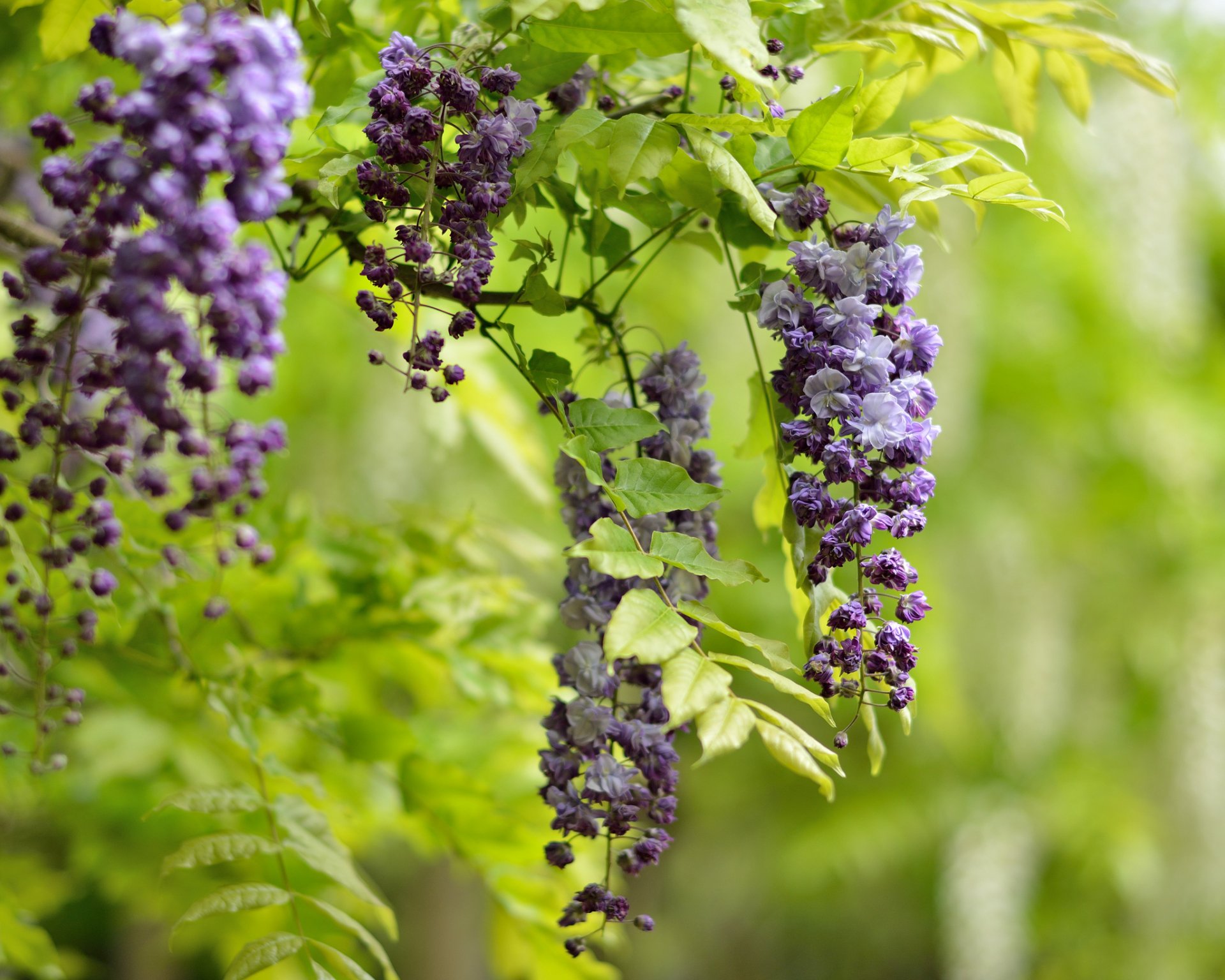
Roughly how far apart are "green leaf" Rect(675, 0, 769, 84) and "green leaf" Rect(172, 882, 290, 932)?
57 cm

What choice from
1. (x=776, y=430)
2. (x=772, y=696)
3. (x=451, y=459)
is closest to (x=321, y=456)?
(x=451, y=459)

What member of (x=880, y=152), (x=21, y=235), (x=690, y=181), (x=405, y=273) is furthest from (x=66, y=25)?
(x=880, y=152)

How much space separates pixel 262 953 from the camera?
2.18 feet

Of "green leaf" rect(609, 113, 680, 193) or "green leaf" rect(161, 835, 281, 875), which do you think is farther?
"green leaf" rect(161, 835, 281, 875)

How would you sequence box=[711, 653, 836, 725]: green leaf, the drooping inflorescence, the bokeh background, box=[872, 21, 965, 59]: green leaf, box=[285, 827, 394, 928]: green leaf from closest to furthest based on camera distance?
the drooping inflorescence → box=[711, 653, 836, 725]: green leaf → box=[872, 21, 965, 59]: green leaf → box=[285, 827, 394, 928]: green leaf → the bokeh background

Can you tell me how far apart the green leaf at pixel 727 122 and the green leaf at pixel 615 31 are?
4cm

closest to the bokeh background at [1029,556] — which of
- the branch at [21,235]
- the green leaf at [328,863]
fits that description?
the branch at [21,235]

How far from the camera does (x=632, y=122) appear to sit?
56 centimetres

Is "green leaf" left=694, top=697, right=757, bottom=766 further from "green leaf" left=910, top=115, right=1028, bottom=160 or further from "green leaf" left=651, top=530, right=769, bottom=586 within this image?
"green leaf" left=910, top=115, right=1028, bottom=160

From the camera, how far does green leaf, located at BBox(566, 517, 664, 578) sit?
54 cm

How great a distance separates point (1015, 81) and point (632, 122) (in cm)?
43

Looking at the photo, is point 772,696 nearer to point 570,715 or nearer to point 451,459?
point 451,459

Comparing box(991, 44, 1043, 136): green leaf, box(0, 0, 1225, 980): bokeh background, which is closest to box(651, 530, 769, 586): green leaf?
box(991, 44, 1043, 136): green leaf

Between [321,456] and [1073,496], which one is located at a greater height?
[1073,496]
